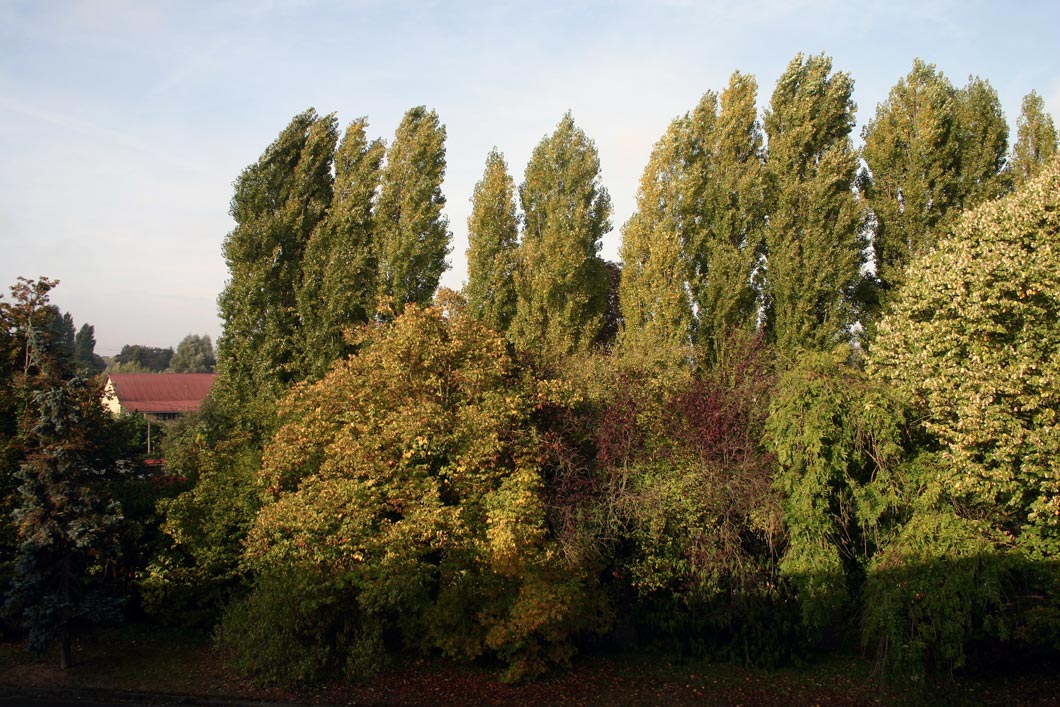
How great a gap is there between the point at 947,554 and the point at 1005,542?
1.13 metres

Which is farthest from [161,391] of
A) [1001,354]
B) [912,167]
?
[1001,354]

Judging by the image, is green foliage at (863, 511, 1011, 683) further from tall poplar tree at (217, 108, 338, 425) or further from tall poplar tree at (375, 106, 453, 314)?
tall poplar tree at (217, 108, 338, 425)

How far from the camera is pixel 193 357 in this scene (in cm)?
11631

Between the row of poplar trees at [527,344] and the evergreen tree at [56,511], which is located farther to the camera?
the evergreen tree at [56,511]

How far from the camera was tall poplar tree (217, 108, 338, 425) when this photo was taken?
23.3 m

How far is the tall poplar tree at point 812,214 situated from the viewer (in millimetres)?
22422

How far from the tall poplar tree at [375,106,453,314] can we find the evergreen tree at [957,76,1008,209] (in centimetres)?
1702

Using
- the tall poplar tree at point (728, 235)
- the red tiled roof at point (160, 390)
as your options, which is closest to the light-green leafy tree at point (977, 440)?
the tall poplar tree at point (728, 235)

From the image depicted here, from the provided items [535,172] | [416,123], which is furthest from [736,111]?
[416,123]

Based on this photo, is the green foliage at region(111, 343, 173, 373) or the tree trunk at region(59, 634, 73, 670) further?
the green foliage at region(111, 343, 173, 373)

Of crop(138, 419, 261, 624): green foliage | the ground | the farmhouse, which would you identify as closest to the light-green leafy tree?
the ground

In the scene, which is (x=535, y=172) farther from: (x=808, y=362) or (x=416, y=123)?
(x=808, y=362)

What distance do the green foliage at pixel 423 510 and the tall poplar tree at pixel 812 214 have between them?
1009 cm

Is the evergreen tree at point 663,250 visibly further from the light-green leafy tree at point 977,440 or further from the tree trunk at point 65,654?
the tree trunk at point 65,654
